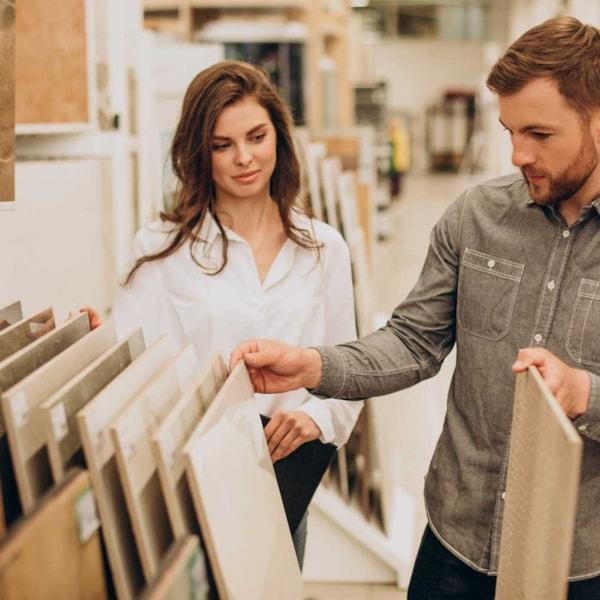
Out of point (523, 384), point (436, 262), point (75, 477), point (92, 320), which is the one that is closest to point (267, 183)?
point (436, 262)

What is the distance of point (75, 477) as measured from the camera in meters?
0.96

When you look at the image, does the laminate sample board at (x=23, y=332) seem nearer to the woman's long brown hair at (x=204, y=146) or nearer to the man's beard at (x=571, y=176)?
the woman's long brown hair at (x=204, y=146)

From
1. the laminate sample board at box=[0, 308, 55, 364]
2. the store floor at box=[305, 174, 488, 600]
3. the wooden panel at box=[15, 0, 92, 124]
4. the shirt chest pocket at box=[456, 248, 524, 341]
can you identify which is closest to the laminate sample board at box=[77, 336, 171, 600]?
the laminate sample board at box=[0, 308, 55, 364]

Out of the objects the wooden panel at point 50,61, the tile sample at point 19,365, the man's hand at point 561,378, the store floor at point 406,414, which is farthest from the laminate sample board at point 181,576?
the store floor at point 406,414

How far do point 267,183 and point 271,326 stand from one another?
13.2 inches

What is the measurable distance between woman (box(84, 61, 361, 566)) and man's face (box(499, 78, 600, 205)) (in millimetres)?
631

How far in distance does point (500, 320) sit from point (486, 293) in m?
0.06

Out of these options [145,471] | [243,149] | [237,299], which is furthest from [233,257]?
[145,471]

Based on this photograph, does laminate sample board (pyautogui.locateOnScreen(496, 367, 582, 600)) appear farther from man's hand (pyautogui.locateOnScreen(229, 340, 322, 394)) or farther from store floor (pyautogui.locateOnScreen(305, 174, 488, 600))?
store floor (pyautogui.locateOnScreen(305, 174, 488, 600))

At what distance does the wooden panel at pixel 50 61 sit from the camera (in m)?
2.27

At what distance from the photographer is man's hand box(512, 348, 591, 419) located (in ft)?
4.17

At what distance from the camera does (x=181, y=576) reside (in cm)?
89

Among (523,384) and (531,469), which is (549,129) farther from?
(531,469)

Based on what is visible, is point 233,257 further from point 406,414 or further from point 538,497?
point 406,414
